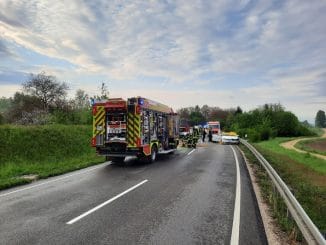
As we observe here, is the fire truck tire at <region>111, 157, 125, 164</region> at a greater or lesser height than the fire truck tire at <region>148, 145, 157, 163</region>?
lesser

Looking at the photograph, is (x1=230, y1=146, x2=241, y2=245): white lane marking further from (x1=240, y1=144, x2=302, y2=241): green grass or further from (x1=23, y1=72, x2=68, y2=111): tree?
(x1=23, y1=72, x2=68, y2=111): tree

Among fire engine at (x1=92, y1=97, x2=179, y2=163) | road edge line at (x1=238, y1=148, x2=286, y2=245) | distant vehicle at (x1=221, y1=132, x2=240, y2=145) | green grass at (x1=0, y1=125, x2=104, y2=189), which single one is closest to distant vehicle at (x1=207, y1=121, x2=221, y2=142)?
distant vehicle at (x1=221, y1=132, x2=240, y2=145)

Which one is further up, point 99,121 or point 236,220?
point 99,121

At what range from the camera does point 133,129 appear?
642 inches

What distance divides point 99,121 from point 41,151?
587 centimetres

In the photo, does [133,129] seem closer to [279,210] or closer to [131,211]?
[131,211]

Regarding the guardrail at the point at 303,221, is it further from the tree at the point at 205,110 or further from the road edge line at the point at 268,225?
the tree at the point at 205,110

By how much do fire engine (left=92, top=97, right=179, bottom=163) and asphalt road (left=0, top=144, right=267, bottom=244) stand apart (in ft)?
12.2

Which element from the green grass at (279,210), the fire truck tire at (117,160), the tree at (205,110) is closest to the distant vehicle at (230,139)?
the fire truck tire at (117,160)

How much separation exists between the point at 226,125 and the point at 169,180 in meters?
72.0

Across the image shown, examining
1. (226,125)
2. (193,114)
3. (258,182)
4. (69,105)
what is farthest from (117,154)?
(193,114)

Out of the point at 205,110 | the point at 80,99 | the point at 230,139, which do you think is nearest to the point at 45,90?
the point at 80,99

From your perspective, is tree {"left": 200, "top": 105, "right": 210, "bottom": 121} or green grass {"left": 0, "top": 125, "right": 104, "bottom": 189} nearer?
green grass {"left": 0, "top": 125, "right": 104, "bottom": 189}

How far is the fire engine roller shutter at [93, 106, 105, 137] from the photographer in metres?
16.8
